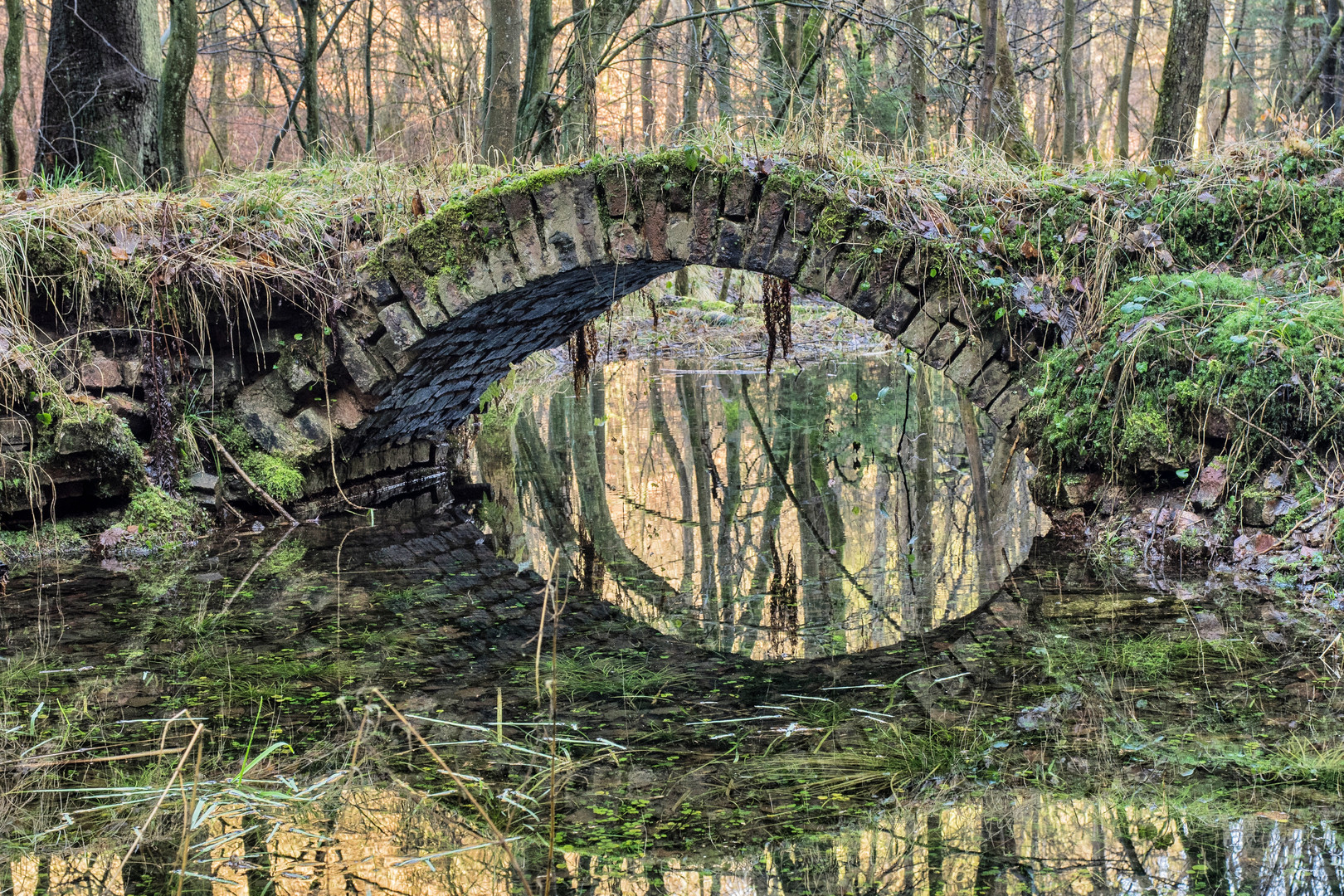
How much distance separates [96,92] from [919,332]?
5.34 m

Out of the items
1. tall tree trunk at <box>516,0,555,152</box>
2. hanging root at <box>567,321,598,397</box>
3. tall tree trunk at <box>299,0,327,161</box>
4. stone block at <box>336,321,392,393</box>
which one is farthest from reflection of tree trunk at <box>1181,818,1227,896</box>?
tall tree trunk at <box>299,0,327,161</box>

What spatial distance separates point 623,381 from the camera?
11.2 meters

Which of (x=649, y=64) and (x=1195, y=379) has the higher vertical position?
(x=649, y=64)

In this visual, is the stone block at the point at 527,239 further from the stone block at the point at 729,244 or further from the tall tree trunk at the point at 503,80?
the tall tree trunk at the point at 503,80

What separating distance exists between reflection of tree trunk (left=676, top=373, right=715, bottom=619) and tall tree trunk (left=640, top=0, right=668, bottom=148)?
2057 millimetres

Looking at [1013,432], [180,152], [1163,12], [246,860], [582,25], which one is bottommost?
[246,860]

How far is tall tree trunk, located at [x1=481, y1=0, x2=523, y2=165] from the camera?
28.3ft

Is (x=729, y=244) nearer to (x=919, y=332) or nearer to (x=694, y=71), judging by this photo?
(x=919, y=332)

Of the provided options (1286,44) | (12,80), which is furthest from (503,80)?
(1286,44)

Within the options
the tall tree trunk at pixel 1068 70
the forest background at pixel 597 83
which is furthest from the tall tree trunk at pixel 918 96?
the tall tree trunk at pixel 1068 70

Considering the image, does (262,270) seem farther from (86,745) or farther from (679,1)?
(679,1)

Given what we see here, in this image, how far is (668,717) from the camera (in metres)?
3.20

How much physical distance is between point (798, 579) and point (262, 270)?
3233 mm

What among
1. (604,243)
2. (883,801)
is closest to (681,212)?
(604,243)
